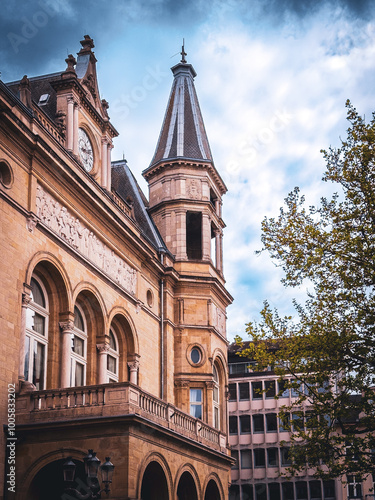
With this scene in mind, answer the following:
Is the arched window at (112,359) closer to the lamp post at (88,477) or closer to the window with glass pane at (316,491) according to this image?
the lamp post at (88,477)

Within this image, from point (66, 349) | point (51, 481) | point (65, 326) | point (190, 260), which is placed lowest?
point (51, 481)

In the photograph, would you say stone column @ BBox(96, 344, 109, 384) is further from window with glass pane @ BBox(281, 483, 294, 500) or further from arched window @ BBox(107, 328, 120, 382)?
window with glass pane @ BBox(281, 483, 294, 500)

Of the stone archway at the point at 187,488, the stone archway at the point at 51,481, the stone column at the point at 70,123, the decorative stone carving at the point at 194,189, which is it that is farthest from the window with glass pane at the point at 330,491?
the stone column at the point at 70,123

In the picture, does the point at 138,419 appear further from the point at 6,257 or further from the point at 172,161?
the point at 172,161

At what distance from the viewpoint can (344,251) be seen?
24203 mm

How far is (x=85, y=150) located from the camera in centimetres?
3219

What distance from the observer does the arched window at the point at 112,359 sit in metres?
32.6

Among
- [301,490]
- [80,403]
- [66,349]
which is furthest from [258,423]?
[80,403]

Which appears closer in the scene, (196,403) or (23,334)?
(23,334)

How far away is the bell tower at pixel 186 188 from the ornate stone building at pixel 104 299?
77 mm

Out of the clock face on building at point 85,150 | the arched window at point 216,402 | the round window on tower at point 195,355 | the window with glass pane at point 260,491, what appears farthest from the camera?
the window with glass pane at point 260,491

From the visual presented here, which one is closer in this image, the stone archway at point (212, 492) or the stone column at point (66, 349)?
the stone column at point (66, 349)

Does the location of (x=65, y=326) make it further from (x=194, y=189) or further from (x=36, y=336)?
(x=194, y=189)

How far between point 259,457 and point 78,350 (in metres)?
40.8
